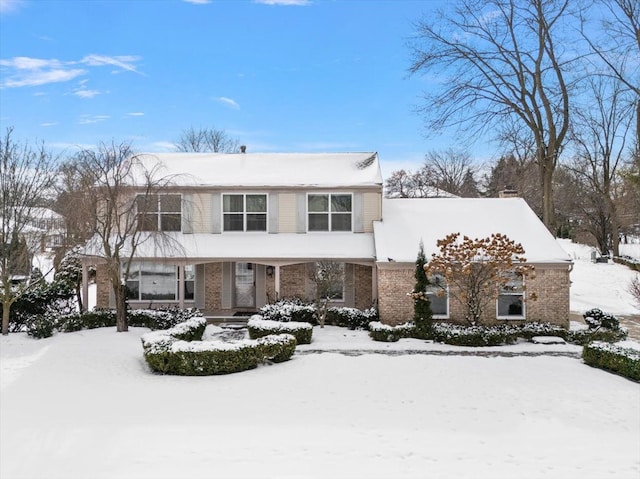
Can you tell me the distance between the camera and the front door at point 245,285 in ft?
64.1

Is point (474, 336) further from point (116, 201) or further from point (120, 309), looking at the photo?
point (116, 201)

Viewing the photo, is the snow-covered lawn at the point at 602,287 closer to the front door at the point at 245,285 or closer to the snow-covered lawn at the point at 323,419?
the snow-covered lawn at the point at 323,419

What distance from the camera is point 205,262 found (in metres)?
17.8

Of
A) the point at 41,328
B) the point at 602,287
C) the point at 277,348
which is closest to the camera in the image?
the point at 277,348

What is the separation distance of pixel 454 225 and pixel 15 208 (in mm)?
15753

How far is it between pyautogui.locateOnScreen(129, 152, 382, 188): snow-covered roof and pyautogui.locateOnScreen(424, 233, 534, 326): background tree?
5.13 metres

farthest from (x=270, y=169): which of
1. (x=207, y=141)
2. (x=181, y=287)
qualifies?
(x=207, y=141)

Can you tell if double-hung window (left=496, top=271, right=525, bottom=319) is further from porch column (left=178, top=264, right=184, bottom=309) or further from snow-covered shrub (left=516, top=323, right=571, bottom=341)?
porch column (left=178, top=264, right=184, bottom=309)

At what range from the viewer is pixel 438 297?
16.5 meters

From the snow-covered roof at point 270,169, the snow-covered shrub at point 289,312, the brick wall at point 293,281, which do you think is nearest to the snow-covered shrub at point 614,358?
the snow-covered shrub at point 289,312

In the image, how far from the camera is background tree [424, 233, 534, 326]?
47.5 feet

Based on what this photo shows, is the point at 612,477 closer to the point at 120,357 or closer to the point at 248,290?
the point at 120,357

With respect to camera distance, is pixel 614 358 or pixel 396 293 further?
pixel 396 293

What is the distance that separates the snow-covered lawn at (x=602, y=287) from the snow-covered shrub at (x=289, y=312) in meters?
13.1
